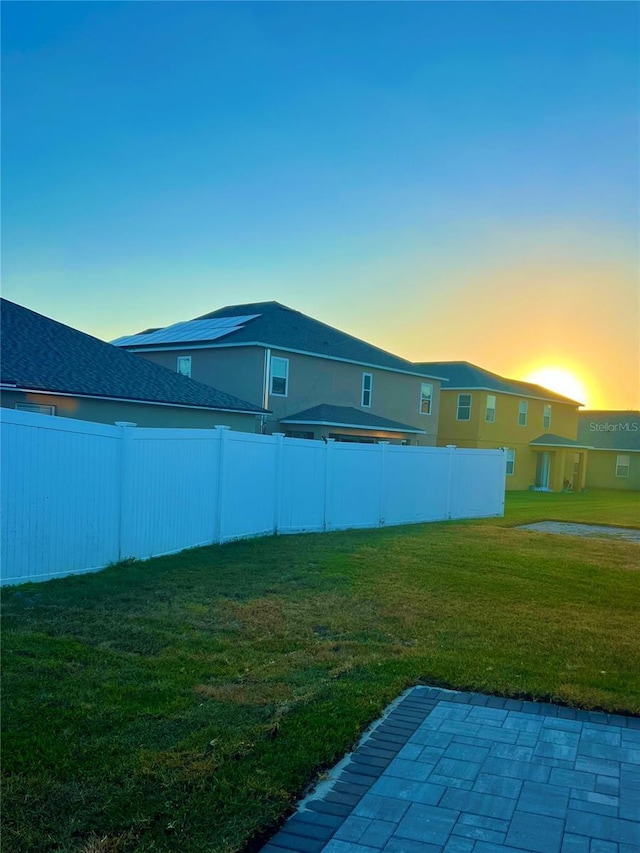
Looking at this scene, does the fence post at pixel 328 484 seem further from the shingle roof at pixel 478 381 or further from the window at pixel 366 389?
the shingle roof at pixel 478 381

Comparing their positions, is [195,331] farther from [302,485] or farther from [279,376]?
[302,485]

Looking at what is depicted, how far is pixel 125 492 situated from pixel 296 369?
1588 centimetres

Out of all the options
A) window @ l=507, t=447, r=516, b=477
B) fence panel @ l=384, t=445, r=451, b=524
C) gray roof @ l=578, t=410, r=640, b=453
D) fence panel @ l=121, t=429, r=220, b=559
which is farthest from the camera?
gray roof @ l=578, t=410, r=640, b=453

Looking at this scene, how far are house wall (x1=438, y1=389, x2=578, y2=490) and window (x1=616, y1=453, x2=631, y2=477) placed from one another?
7.81m

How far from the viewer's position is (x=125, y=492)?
8.89 meters

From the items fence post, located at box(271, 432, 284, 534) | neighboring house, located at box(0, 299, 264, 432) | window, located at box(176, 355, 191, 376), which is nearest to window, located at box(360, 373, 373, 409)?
window, located at box(176, 355, 191, 376)

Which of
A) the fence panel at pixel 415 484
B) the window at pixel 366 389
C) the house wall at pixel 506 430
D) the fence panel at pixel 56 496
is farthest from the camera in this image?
the house wall at pixel 506 430

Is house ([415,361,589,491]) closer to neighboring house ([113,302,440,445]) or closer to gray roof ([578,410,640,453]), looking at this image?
gray roof ([578,410,640,453])

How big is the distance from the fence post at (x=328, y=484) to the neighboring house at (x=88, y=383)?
5598mm

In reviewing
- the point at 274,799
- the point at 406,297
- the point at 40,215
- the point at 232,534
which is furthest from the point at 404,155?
the point at 274,799

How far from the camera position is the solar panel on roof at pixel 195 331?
960 inches

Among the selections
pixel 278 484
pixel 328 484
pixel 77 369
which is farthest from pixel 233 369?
pixel 278 484

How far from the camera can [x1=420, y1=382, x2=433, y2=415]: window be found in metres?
30.8

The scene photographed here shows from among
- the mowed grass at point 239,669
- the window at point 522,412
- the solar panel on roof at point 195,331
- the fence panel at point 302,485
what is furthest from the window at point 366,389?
the mowed grass at point 239,669
